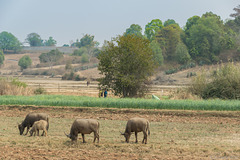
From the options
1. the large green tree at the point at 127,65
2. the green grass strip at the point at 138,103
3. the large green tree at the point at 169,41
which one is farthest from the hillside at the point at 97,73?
the green grass strip at the point at 138,103

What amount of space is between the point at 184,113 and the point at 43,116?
9446mm

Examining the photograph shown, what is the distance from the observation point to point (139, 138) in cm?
1394

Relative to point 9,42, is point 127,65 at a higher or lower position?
lower

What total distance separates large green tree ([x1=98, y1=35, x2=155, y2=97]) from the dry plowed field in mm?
7569

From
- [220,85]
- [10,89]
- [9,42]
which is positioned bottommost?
[10,89]

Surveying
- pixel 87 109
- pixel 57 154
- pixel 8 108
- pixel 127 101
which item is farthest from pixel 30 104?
pixel 57 154

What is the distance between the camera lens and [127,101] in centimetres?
2291

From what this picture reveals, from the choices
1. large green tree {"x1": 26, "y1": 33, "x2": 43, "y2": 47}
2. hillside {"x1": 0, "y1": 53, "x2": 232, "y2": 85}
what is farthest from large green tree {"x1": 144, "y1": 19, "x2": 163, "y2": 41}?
large green tree {"x1": 26, "y1": 33, "x2": 43, "y2": 47}

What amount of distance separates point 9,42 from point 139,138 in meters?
150

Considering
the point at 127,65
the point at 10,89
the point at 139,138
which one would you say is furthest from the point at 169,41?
the point at 139,138

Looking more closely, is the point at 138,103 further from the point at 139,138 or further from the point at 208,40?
the point at 208,40

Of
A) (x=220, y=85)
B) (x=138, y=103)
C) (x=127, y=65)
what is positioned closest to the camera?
(x=138, y=103)

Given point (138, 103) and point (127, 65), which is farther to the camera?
point (127, 65)

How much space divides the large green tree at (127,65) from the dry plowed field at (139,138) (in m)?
7.57
